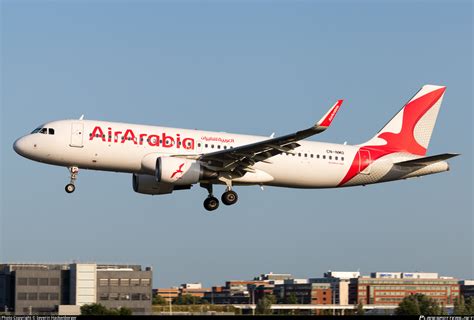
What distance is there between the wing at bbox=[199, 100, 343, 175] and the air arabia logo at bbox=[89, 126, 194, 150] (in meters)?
1.28

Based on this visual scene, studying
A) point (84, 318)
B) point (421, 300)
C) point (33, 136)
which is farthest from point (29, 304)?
point (84, 318)

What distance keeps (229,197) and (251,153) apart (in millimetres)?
3331

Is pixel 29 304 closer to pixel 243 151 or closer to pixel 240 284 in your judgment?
pixel 243 151

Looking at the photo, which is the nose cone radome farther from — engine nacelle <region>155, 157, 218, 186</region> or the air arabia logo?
engine nacelle <region>155, 157, 218, 186</region>

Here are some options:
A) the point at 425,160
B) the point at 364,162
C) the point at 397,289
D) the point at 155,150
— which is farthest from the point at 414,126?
the point at 397,289

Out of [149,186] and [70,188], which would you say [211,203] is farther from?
[70,188]

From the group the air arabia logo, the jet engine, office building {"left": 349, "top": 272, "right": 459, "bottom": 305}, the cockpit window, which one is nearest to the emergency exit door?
the jet engine

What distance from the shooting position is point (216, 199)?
57.1 metres

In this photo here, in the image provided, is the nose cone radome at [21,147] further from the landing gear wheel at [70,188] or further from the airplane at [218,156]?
the landing gear wheel at [70,188]

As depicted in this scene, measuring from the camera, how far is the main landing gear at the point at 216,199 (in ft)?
184

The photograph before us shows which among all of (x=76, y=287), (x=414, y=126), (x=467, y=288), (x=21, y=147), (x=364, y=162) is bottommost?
(x=76, y=287)

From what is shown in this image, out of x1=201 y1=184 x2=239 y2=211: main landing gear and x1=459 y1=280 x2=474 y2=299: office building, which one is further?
x1=459 y1=280 x2=474 y2=299: office building

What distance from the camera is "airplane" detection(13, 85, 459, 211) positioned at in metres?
52.8

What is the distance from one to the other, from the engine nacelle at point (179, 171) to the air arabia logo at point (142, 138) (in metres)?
0.95
